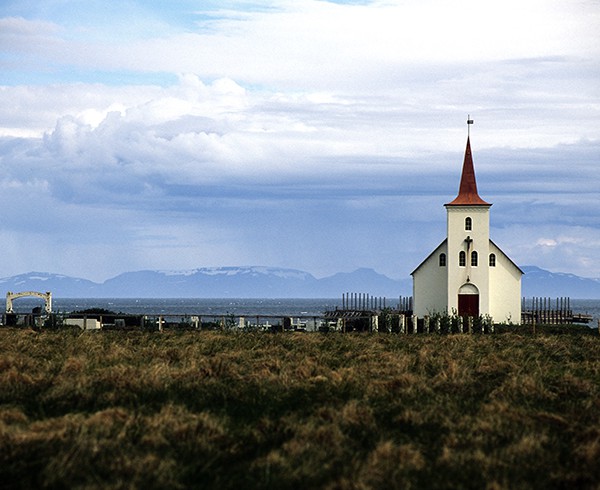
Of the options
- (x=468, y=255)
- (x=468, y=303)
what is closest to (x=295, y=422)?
(x=468, y=303)

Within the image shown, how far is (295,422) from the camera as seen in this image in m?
14.2

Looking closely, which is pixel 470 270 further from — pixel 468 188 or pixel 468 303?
pixel 468 188

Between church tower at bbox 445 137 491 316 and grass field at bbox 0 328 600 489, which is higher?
church tower at bbox 445 137 491 316

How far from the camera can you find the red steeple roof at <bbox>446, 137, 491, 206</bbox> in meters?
51.9

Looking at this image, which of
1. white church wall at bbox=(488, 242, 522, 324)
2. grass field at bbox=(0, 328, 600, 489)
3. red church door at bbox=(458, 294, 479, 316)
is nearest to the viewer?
grass field at bbox=(0, 328, 600, 489)

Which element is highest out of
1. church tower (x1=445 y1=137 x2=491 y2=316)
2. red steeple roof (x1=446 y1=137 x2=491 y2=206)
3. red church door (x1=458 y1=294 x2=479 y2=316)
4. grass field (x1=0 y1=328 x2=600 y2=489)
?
red steeple roof (x1=446 y1=137 x2=491 y2=206)

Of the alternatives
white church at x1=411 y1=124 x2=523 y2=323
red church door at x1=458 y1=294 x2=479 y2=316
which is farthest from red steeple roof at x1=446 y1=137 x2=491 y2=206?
red church door at x1=458 y1=294 x2=479 y2=316

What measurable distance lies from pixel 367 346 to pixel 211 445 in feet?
54.8

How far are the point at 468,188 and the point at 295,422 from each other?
41.0 m

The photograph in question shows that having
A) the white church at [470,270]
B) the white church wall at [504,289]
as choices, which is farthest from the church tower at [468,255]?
the white church wall at [504,289]

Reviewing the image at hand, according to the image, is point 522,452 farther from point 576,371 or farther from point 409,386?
point 576,371

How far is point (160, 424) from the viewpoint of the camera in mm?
13758

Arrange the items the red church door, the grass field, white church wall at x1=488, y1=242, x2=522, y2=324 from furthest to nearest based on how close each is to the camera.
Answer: white church wall at x1=488, y1=242, x2=522, y2=324 → the red church door → the grass field

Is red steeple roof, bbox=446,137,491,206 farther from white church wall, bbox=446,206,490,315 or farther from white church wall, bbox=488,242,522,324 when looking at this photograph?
white church wall, bbox=488,242,522,324
